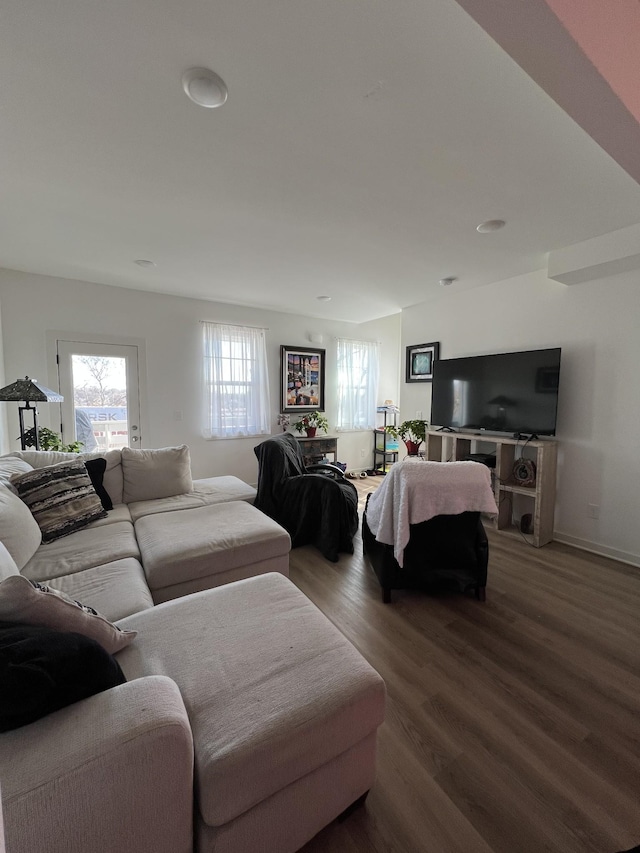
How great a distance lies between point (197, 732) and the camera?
0.89 m

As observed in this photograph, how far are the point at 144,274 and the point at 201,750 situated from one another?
3.82 meters

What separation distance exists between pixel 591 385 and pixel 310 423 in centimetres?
335

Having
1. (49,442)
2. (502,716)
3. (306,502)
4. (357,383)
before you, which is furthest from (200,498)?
(357,383)

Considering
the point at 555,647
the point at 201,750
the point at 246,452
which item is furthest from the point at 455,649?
the point at 246,452

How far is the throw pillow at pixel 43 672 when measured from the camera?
0.74m

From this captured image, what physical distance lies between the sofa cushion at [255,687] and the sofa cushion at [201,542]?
0.51 meters

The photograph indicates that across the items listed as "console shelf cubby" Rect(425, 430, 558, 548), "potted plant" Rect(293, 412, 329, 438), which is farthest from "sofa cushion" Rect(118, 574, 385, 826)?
"potted plant" Rect(293, 412, 329, 438)

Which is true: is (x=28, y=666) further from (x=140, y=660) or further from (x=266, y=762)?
(x=266, y=762)

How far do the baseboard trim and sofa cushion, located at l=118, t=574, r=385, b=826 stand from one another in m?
2.89

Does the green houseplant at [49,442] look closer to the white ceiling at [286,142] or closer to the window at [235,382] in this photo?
the window at [235,382]

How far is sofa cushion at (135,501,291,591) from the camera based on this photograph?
73.6 inches

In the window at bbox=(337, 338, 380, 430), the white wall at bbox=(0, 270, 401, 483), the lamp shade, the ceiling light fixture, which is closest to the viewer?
the ceiling light fixture

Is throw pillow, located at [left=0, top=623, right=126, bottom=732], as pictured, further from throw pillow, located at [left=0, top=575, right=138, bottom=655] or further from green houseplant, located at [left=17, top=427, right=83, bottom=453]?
green houseplant, located at [left=17, top=427, right=83, bottom=453]

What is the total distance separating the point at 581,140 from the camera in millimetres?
1607
